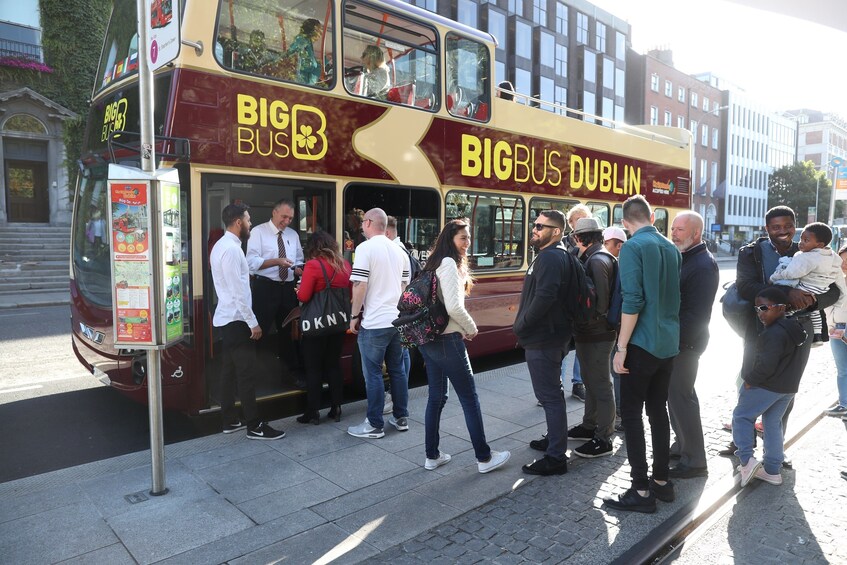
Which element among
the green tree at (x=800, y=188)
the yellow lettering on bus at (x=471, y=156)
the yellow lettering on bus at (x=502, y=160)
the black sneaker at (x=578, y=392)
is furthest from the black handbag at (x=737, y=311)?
the green tree at (x=800, y=188)

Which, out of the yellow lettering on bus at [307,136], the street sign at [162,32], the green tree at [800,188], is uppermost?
the green tree at [800,188]

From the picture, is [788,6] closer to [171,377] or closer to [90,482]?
[171,377]

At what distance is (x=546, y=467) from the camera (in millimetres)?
4285

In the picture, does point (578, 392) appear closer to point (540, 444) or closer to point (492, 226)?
point (540, 444)

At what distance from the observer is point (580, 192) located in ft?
28.6

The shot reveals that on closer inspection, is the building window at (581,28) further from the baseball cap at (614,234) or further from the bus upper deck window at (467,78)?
the baseball cap at (614,234)

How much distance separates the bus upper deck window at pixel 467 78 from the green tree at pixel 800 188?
62.0 meters

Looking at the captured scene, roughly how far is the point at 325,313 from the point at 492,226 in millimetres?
3181

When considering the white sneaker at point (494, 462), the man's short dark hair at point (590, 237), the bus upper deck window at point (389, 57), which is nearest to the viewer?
the white sneaker at point (494, 462)

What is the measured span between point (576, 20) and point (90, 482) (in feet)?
144

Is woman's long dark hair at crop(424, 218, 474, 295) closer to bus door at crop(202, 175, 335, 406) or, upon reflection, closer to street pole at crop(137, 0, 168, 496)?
street pole at crop(137, 0, 168, 496)

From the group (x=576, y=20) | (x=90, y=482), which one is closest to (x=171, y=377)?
(x=90, y=482)

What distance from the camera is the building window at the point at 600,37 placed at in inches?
1692

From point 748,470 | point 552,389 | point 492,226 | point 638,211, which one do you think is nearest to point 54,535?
point 552,389
